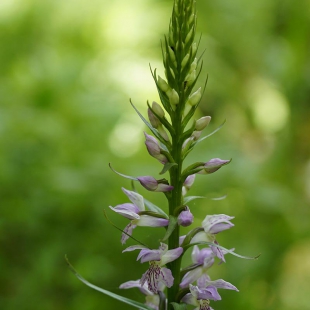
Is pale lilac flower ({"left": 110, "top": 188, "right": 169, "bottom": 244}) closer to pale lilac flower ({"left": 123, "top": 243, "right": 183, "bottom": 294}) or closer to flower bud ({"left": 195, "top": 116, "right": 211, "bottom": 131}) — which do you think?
pale lilac flower ({"left": 123, "top": 243, "right": 183, "bottom": 294})

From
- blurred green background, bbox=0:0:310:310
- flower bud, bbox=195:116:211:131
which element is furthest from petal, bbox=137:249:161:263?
blurred green background, bbox=0:0:310:310

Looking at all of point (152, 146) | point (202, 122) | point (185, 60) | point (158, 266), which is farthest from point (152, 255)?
point (185, 60)

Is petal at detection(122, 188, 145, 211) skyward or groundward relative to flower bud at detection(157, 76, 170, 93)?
groundward

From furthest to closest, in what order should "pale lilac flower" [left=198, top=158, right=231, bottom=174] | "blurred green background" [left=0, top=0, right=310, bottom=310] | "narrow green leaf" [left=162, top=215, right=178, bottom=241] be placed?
1. "blurred green background" [left=0, top=0, right=310, bottom=310]
2. "pale lilac flower" [left=198, top=158, right=231, bottom=174]
3. "narrow green leaf" [left=162, top=215, right=178, bottom=241]

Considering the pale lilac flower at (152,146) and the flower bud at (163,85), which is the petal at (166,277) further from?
the flower bud at (163,85)

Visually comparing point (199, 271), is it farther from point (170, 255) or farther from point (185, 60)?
point (185, 60)

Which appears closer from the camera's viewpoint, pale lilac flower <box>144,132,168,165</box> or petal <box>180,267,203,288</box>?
Answer: pale lilac flower <box>144,132,168,165</box>
